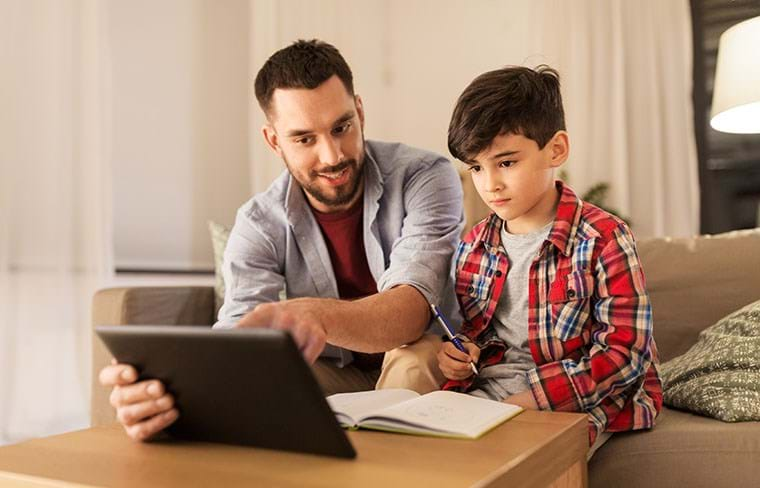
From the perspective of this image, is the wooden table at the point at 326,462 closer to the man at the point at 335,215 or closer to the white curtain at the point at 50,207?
the man at the point at 335,215

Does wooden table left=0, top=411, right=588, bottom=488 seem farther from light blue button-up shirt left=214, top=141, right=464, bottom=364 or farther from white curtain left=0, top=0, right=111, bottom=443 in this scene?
white curtain left=0, top=0, right=111, bottom=443

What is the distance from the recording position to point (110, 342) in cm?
98

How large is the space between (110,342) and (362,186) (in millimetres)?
1007

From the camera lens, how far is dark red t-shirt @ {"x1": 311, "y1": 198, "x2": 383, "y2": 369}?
1898 millimetres

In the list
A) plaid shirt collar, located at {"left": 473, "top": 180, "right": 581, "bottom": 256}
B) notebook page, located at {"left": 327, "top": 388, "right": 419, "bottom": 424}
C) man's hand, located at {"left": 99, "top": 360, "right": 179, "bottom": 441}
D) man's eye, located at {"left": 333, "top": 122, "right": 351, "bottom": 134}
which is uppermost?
man's eye, located at {"left": 333, "top": 122, "right": 351, "bottom": 134}

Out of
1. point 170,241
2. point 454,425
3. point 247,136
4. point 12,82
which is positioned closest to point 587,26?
point 247,136

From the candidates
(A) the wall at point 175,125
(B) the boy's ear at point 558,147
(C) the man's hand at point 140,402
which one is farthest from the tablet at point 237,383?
(A) the wall at point 175,125

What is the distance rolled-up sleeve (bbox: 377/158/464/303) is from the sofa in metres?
0.45

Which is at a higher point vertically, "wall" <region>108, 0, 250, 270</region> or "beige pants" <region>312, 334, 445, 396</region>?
"wall" <region>108, 0, 250, 270</region>

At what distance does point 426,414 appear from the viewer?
41.5 inches

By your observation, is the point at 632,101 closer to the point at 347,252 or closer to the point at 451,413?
the point at 347,252

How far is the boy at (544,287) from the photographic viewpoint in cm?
131

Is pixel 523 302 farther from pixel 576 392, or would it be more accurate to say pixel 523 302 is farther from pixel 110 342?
pixel 110 342

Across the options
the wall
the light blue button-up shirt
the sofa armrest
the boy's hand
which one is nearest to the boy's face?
the boy's hand
